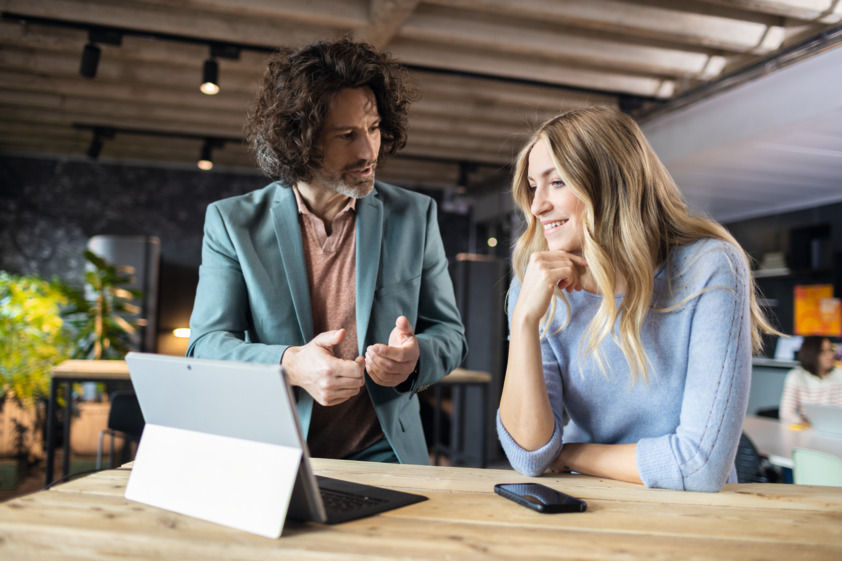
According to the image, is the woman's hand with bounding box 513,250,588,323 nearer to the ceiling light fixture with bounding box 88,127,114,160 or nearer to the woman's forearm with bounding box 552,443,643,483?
the woman's forearm with bounding box 552,443,643,483

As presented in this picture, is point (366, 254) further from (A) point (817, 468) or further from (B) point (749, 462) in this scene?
(B) point (749, 462)

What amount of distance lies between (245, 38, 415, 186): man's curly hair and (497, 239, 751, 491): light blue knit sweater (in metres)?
0.81

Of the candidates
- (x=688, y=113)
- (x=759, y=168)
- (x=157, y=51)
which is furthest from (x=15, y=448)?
(x=759, y=168)

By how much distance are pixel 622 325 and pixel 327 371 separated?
26.0 inches

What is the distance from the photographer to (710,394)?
4.39 ft

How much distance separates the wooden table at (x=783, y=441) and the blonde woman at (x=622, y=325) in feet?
6.79

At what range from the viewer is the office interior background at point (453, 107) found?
464 centimetres

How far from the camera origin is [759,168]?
20.3ft

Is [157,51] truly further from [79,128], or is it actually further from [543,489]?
[543,489]

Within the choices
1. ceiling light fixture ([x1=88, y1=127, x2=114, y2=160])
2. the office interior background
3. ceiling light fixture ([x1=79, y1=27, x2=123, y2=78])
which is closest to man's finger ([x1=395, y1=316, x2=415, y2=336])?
the office interior background

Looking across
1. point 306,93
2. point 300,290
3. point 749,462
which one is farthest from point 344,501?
point 749,462

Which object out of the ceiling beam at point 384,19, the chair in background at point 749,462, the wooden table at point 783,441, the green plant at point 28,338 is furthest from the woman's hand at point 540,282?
the green plant at point 28,338

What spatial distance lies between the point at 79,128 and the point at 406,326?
7420 millimetres

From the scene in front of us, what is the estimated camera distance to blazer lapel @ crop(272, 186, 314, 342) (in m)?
1.69
